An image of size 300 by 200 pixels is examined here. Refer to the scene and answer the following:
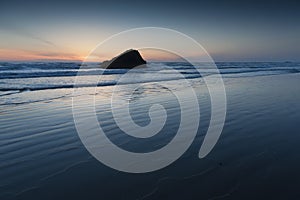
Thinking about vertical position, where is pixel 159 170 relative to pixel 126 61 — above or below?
below

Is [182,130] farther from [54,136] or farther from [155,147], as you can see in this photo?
[54,136]

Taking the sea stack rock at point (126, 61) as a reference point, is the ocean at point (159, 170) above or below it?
below

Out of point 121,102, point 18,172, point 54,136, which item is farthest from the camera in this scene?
point 121,102

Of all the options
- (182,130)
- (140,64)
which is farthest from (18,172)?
(140,64)

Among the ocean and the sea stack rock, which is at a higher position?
the sea stack rock

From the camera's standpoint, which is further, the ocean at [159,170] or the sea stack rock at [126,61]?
the sea stack rock at [126,61]

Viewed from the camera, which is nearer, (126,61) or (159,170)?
(159,170)

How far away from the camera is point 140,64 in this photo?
6053 centimetres

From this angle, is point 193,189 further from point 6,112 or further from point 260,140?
A: point 6,112

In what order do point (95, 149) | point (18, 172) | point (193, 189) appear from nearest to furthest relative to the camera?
point (193, 189) < point (18, 172) < point (95, 149)

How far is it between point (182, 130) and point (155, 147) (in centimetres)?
148

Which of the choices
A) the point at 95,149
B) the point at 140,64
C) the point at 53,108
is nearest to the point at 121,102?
the point at 53,108

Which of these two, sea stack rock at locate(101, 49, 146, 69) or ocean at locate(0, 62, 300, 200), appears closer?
ocean at locate(0, 62, 300, 200)

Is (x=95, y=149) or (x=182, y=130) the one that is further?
(x=182, y=130)
